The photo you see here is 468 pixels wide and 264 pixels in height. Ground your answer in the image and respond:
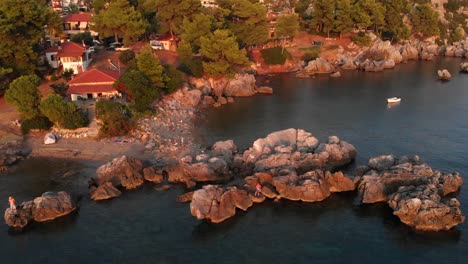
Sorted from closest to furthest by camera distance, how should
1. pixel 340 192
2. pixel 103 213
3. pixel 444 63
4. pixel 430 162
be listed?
pixel 103 213 → pixel 340 192 → pixel 430 162 → pixel 444 63

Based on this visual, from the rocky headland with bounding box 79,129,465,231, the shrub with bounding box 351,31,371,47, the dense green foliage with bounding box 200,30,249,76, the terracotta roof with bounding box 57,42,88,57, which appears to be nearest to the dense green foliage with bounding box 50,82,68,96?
the terracotta roof with bounding box 57,42,88,57

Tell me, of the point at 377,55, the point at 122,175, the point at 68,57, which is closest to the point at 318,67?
the point at 377,55

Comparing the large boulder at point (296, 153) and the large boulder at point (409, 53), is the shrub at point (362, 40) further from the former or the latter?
the large boulder at point (296, 153)

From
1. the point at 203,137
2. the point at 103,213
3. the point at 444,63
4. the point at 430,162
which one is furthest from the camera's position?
the point at 444,63

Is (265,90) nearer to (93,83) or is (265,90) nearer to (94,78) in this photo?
(94,78)

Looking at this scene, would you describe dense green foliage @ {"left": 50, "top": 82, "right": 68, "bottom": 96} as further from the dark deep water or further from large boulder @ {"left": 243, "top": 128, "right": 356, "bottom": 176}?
large boulder @ {"left": 243, "top": 128, "right": 356, "bottom": 176}

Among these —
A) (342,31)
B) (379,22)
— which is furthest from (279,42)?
(379,22)

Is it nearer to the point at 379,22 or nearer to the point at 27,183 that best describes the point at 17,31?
the point at 27,183
